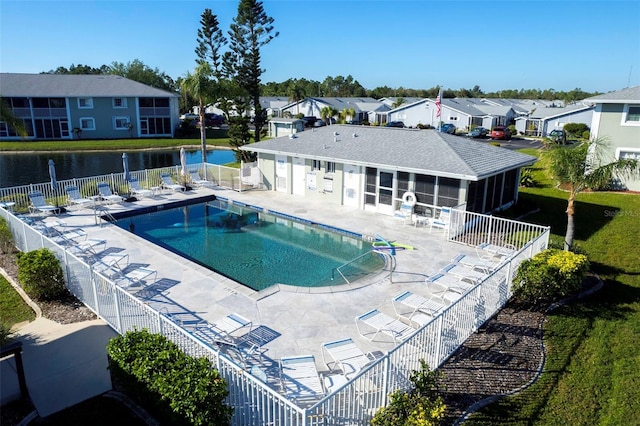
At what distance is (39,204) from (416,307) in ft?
50.7

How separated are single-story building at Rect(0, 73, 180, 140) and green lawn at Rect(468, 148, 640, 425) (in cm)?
4556

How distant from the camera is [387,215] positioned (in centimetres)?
1794

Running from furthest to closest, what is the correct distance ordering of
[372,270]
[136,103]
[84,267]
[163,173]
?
[136,103]
[163,173]
[372,270]
[84,267]

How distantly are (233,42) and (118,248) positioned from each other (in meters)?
26.6

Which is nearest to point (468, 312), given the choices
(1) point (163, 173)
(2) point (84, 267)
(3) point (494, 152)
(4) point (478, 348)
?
(4) point (478, 348)

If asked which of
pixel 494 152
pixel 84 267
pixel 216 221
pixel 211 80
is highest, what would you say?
pixel 211 80

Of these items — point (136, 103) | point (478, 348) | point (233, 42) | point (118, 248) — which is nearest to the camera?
point (478, 348)

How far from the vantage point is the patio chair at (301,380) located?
695cm

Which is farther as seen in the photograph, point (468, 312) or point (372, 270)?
point (372, 270)

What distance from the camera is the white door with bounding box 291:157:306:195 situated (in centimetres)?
2089

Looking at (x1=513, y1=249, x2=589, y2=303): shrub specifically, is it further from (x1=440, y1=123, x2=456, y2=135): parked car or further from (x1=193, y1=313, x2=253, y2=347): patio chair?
(x1=440, y1=123, x2=456, y2=135): parked car

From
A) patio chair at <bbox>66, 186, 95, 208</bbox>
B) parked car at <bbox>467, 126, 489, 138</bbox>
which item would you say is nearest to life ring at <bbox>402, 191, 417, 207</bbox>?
patio chair at <bbox>66, 186, 95, 208</bbox>

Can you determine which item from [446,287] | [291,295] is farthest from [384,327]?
[291,295]

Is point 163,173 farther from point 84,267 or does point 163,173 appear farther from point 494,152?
point 494,152
